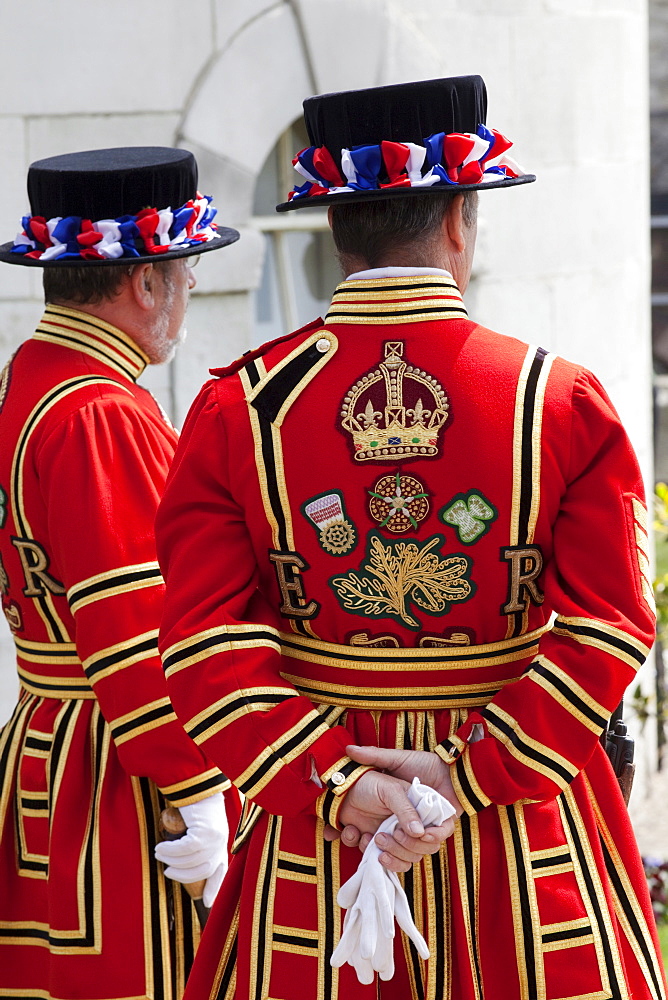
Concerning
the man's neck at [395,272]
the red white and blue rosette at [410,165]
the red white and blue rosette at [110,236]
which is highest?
the red white and blue rosette at [410,165]

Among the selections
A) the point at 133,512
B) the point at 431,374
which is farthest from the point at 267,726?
the point at 133,512

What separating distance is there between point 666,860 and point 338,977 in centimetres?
337

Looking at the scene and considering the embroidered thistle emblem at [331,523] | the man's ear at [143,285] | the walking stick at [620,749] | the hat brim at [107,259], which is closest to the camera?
the embroidered thistle emblem at [331,523]

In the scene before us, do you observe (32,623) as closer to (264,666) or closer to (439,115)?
(264,666)

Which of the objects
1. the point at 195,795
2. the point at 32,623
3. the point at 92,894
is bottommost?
the point at 92,894

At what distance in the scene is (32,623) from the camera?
108 inches

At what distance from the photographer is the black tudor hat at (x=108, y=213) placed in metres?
2.76

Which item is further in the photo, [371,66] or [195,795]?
[371,66]

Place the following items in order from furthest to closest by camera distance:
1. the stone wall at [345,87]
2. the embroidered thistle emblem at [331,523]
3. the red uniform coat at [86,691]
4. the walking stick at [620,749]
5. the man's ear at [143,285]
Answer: the stone wall at [345,87] → the man's ear at [143,285] → the red uniform coat at [86,691] → the walking stick at [620,749] → the embroidered thistle emblem at [331,523]

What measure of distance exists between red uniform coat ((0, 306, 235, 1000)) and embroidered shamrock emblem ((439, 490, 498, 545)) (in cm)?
83

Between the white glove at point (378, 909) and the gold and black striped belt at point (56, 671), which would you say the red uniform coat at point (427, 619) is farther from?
the gold and black striped belt at point (56, 671)

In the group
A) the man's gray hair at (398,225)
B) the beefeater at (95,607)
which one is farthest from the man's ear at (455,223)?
the beefeater at (95,607)

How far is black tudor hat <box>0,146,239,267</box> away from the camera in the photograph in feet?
9.04

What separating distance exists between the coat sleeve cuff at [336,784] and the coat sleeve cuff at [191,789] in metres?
0.69
